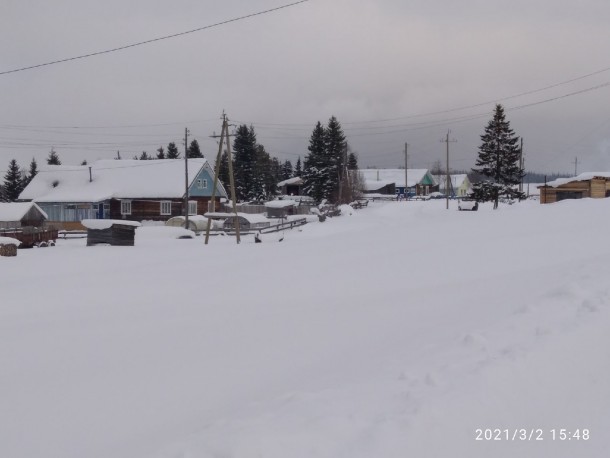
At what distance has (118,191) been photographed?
184 feet

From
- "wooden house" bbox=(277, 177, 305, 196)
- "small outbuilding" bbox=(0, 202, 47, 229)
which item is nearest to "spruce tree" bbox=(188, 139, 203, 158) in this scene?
"wooden house" bbox=(277, 177, 305, 196)

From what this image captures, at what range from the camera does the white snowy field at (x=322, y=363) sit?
4.53 metres

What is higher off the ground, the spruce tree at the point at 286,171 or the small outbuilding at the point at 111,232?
the spruce tree at the point at 286,171

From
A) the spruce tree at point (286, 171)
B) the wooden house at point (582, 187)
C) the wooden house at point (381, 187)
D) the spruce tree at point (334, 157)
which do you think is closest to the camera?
the wooden house at point (582, 187)

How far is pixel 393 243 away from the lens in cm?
1895

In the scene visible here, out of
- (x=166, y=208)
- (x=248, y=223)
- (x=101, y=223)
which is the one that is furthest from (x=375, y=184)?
(x=101, y=223)

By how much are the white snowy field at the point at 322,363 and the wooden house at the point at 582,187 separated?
3920cm

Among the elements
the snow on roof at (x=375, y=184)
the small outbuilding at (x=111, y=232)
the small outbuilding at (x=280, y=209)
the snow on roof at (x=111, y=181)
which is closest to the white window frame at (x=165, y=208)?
the snow on roof at (x=111, y=181)

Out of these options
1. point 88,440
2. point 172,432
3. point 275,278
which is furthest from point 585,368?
point 275,278

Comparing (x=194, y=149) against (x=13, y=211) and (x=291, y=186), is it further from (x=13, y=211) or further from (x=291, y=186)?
(x=13, y=211)

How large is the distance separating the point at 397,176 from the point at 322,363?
338ft

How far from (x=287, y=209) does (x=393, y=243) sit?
45281mm

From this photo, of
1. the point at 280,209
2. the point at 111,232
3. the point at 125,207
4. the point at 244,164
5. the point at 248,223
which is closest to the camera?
the point at 111,232
